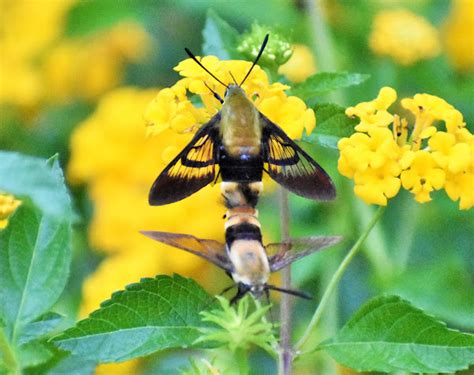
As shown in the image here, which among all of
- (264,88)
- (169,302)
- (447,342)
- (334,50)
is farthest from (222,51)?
(334,50)

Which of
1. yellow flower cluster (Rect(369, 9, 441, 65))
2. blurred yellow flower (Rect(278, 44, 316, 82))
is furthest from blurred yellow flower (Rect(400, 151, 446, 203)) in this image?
yellow flower cluster (Rect(369, 9, 441, 65))

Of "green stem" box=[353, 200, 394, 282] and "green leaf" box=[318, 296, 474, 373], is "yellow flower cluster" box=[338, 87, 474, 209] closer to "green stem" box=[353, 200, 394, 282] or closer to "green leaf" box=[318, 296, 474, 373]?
"green leaf" box=[318, 296, 474, 373]

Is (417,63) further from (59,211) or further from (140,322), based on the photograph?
(59,211)

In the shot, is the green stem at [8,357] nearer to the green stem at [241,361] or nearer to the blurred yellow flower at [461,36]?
the green stem at [241,361]

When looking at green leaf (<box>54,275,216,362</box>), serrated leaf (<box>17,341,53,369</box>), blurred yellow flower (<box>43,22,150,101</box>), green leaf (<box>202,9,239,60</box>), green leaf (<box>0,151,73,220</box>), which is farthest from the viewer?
blurred yellow flower (<box>43,22,150,101</box>)

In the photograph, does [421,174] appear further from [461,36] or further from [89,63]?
[89,63]

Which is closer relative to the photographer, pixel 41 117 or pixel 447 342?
pixel 447 342
